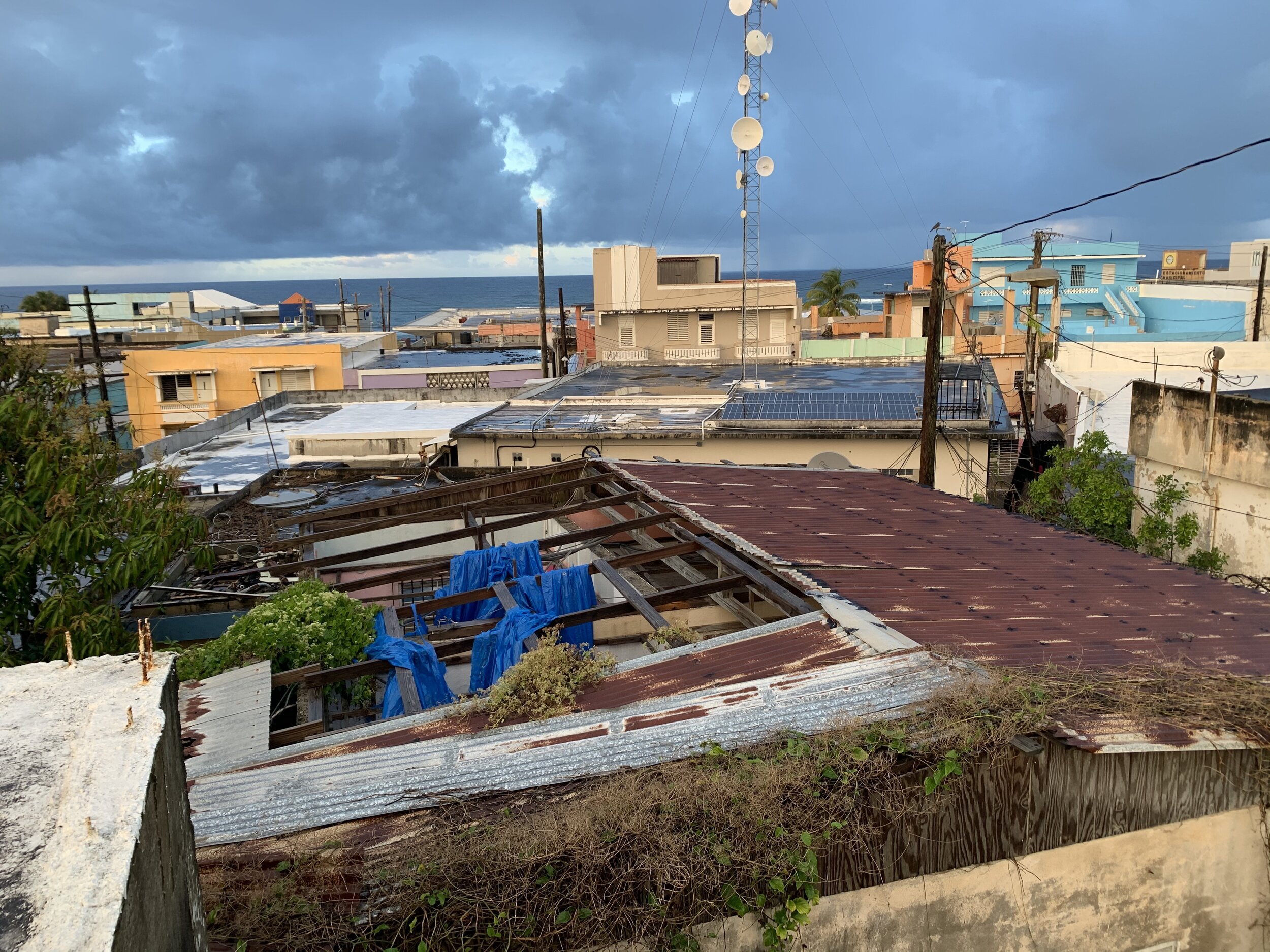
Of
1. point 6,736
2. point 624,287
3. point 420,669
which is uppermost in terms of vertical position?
point 624,287

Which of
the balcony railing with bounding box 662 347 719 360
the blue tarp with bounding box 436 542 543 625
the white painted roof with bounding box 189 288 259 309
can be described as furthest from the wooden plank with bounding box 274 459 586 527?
the white painted roof with bounding box 189 288 259 309

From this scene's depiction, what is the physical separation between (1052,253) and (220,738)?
254 feet

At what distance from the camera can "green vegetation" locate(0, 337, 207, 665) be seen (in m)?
8.22

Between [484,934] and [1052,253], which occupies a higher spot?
[1052,253]

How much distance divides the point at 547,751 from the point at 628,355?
4132 centimetres

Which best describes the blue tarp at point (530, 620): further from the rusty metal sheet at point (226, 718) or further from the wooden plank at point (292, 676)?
the rusty metal sheet at point (226, 718)

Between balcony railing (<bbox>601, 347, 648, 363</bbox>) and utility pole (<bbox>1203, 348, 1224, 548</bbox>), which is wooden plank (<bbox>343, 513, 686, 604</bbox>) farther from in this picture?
balcony railing (<bbox>601, 347, 648, 363</bbox>)

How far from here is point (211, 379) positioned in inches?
1757

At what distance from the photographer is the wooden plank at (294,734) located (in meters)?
6.59

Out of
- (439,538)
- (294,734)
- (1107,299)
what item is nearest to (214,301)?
(1107,299)

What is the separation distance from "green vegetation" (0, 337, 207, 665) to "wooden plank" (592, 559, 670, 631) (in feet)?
14.4

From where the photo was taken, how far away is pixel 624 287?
4988 centimetres

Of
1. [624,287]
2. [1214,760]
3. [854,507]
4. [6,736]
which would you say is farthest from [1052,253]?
[6,736]

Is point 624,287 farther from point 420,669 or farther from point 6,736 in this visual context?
point 6,736
